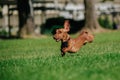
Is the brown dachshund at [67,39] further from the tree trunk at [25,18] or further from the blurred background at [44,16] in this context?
the tree trunk at [25,18]

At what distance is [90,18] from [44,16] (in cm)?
410

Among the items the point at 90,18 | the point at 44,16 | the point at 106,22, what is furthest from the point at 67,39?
the point at 106,22

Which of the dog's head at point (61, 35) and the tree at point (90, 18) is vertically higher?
the dog's head at point (61, 35)

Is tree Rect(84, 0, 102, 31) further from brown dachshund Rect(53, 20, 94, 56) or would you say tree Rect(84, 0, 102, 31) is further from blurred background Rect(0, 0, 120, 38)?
brown dachshund Rect(53, 20, 94, 56)

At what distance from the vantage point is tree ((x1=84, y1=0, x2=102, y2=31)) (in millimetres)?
28891

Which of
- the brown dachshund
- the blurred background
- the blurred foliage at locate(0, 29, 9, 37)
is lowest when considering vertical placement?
the blurred foliage at locate(0, 29, 9, 37)

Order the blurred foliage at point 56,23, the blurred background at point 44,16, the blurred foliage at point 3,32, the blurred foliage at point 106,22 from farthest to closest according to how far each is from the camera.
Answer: the blurred foliage at point 106,22 → the blurred foliage at point 56,23 → the blurred foliage at point 3,32 → the blurred background at point 44,16

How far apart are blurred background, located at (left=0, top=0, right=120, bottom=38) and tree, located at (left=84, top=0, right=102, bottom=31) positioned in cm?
151

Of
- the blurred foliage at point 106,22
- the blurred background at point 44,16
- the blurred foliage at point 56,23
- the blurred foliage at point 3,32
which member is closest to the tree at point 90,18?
the blurred background at point 44,16

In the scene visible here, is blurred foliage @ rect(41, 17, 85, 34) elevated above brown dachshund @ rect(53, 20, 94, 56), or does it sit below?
below

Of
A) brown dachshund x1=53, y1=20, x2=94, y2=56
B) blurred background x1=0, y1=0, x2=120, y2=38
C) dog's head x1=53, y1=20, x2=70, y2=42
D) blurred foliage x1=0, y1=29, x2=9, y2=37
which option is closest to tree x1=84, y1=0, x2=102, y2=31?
blurred background x1=0, y1=0, x2=120, y2=38

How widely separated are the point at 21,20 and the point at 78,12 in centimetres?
1022

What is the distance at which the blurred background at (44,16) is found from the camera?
26.4 meters

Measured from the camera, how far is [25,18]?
1038 inches
